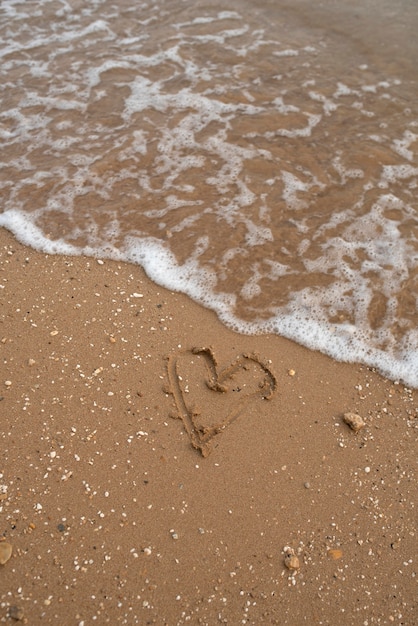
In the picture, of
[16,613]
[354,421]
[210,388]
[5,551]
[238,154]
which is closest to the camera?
[16,613]

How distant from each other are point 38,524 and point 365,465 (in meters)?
1.64

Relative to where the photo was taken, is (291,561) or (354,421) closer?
(291,561)

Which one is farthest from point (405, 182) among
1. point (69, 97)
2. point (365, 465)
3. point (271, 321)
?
point (69, 97)

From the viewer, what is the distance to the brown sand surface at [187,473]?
2250 mm

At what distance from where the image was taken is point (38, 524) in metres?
2.39

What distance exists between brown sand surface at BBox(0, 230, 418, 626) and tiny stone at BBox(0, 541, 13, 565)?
2 centimetres

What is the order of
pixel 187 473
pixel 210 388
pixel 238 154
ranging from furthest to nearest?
pixel 238 154, pixel 210 388, pixel 187 473

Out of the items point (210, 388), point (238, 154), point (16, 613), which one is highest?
point (238, 154)

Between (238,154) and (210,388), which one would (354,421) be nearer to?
(210,388)

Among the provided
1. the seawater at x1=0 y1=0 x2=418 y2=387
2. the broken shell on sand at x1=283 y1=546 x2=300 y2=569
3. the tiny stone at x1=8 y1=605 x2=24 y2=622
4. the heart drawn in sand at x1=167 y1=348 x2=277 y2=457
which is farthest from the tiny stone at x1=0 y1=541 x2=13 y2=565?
the seawater at x1=0 y1=0 x2=418 y2=387

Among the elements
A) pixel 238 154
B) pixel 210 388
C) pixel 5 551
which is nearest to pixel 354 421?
pixel 210 388

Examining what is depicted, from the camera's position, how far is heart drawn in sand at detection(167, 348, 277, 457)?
9.20 feet

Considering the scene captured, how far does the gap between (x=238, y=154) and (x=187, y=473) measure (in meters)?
3.06

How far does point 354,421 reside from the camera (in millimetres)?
2824
